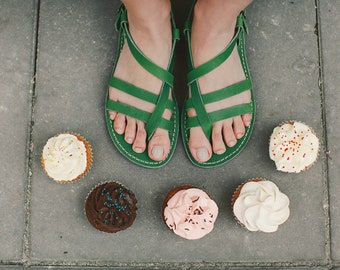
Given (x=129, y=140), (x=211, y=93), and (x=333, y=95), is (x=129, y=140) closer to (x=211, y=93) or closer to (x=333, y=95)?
(x=211, y=93)

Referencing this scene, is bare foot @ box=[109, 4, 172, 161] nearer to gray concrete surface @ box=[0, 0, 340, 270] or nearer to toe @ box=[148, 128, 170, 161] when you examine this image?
toe @ box=[148, 128, 170, 161]

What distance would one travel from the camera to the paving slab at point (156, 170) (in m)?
2.04

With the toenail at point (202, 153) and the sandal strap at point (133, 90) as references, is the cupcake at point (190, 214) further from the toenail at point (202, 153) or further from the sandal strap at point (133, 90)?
the sandal strap at point (133, 90)

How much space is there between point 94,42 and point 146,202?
80 centimetres

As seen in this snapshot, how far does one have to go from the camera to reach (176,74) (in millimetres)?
2131

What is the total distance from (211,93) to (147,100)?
284 mm

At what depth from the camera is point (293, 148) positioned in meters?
1.88

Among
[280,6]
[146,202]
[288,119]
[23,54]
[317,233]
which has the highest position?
[280,6]

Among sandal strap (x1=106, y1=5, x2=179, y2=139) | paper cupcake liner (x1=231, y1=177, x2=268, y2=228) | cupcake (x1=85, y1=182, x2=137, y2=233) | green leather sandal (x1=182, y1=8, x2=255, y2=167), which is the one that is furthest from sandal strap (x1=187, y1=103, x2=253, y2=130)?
cupcake (x1=85, y1=182, x2=137, y2=233)

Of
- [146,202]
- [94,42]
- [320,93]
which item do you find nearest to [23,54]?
[94,42]

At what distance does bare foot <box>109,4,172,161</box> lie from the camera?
6.27 ft

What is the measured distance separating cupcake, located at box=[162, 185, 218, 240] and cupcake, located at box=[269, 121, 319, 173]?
35 cm

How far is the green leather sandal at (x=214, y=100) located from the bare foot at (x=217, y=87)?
18 millimetres

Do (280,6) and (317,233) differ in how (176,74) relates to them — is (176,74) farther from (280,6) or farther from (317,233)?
(317,233)
